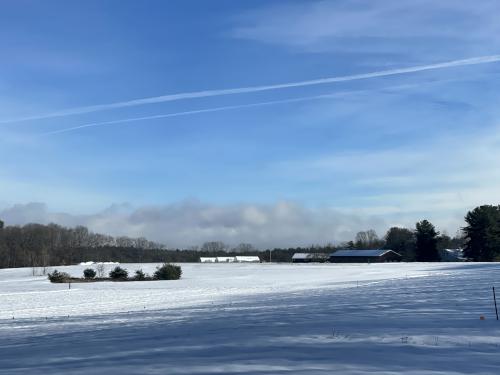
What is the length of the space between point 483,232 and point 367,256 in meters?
31.4

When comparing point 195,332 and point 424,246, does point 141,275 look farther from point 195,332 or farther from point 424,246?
point 424,246

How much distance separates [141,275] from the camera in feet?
169

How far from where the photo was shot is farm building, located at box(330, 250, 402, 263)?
109000 millimetres

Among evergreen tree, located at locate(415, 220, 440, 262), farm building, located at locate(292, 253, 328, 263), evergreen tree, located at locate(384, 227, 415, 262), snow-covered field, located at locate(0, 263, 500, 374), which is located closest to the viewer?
snow-covered field, located at locate(0, 263, 500, 374)

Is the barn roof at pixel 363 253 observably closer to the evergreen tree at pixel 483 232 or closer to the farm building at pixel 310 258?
the farm building at pixel 310 258

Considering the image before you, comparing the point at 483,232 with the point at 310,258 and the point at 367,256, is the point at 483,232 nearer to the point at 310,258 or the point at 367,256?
the point at 367,256

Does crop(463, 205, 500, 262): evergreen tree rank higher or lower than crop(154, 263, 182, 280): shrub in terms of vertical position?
higher

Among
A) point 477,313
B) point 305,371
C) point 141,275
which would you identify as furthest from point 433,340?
point 141,275

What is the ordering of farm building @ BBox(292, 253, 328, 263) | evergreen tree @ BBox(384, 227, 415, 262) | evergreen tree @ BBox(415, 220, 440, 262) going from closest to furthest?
evergreen tree @ BBox(415, 220, 440, 262)
evergreen tree @ BBox(384, 227, 415, 262)
farm building @ BBox(292, 253, 328, 263)

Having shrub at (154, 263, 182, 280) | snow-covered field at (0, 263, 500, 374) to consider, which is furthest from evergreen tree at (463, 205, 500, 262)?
snow-covered field at (0, 263, 500, 374)

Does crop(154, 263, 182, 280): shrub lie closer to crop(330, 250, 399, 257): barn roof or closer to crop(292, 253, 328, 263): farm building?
crop(330, 250, 399, 257): barn roof

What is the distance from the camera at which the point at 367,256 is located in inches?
4464

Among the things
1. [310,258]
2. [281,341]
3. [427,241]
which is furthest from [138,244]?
[281,341]

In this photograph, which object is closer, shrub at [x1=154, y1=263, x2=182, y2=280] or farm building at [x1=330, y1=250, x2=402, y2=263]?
shrub at [x1=154, y1=263, x2=182, y2=280]
